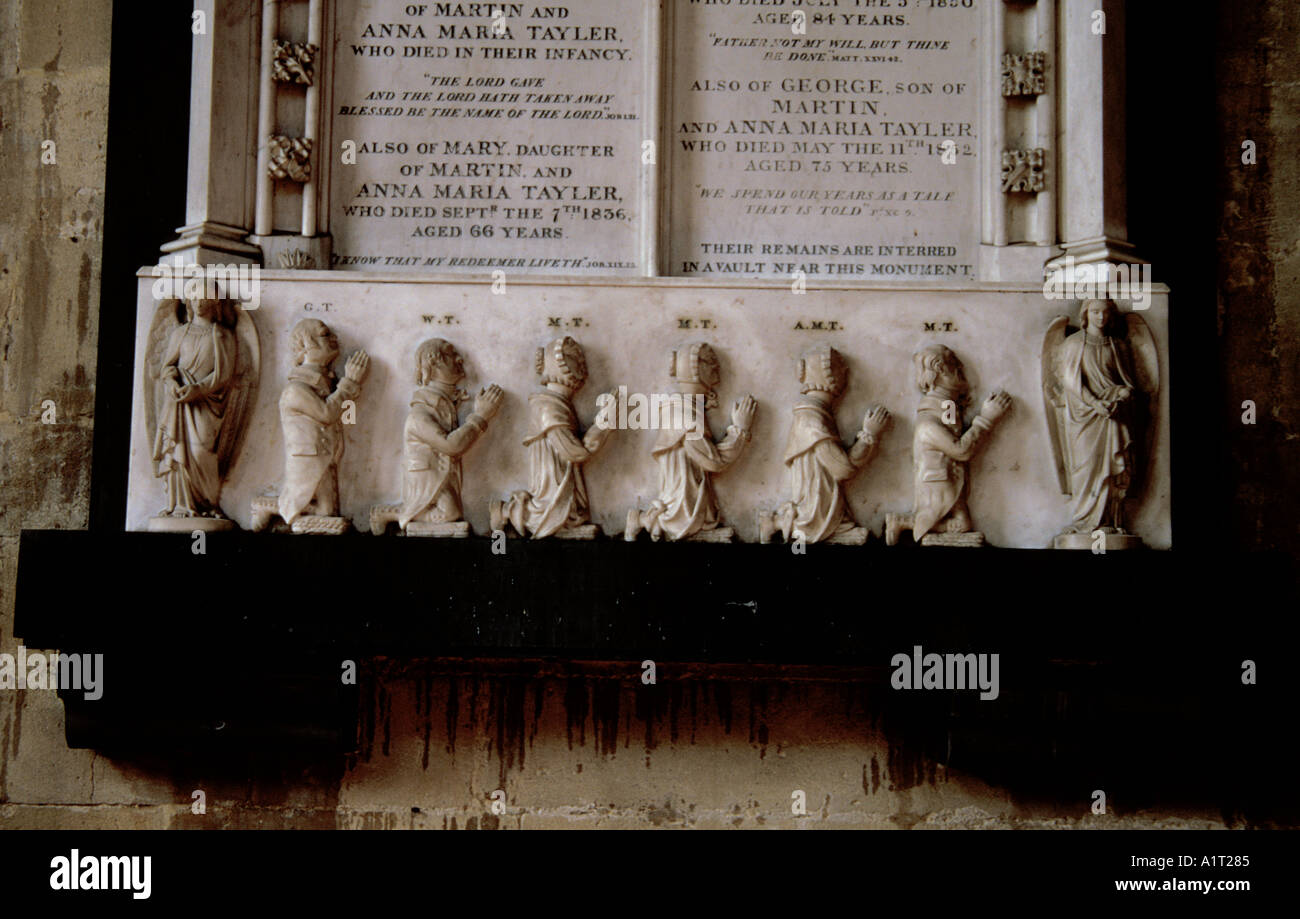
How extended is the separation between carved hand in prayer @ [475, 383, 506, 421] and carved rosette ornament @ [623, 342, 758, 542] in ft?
2.46

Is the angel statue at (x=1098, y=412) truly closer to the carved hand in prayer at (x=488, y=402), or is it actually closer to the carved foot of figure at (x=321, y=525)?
the carved hand in prayer at (x=488, y=402)

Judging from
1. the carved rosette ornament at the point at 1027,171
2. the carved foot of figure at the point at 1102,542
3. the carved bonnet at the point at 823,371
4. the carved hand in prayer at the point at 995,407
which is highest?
the carved rosette ornament at the point at 1027,171

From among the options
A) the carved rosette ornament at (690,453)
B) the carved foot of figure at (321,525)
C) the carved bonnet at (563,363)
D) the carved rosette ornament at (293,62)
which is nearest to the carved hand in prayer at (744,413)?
the carved rosette ornament at (690,453)

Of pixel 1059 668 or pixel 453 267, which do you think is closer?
pixel 1059 668

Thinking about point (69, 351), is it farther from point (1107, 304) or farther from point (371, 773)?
point (1107, 304)

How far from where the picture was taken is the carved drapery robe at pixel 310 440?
18.5 feet

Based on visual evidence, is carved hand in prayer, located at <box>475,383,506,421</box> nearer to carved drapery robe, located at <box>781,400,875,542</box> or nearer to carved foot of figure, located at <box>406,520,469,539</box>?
carved foot of figure, located at <box>406,520,469,539</box>

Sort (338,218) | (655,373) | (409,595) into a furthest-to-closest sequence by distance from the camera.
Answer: (338,218) → (655,373) → (409,595)

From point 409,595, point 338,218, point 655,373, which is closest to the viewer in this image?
point 409,595

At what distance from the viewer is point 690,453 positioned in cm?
564

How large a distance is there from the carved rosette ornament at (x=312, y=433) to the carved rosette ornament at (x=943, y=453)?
2602 millimetres

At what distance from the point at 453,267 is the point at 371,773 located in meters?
2.56
